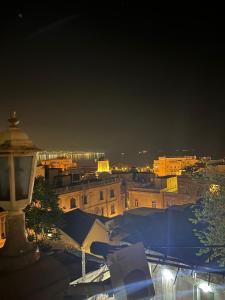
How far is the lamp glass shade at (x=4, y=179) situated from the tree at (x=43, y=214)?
15362mm

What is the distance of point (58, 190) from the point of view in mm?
32969

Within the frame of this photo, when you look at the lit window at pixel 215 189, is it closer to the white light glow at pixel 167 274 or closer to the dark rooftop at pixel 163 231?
the dark rooftop at pixel 163 231

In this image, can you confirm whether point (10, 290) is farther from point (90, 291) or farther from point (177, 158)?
point (177, 158)

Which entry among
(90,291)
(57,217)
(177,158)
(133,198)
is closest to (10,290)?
(90,291)

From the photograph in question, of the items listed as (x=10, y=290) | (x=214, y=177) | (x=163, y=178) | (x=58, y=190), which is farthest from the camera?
(x=163, y=178)

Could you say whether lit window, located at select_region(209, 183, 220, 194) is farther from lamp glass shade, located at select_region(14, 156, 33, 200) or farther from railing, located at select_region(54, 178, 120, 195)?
railing, located at select_region(54, 178, 120, 195)

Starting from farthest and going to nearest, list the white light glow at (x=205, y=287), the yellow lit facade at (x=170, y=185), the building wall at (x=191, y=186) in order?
1. the yellow lit facade at (x=170, y=185)
2. the building wall at (x=191, y=186)
3. the white light glow at (x=205, y=287)

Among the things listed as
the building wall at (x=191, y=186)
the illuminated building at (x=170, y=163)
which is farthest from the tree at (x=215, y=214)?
the illuminated building at (x=170, y=163)

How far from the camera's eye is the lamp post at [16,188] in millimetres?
2969

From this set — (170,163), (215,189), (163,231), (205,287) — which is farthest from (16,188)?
(170,163)

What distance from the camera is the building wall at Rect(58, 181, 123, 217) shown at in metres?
34.0

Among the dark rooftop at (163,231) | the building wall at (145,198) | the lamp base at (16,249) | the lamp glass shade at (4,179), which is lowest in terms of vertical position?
the building wall at (145,198)

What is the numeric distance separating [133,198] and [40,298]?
40.5 meters

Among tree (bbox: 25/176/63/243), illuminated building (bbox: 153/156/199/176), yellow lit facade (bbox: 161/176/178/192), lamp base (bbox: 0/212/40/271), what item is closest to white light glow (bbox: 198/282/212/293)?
lamp base (bbox: 0/212/40/271)
